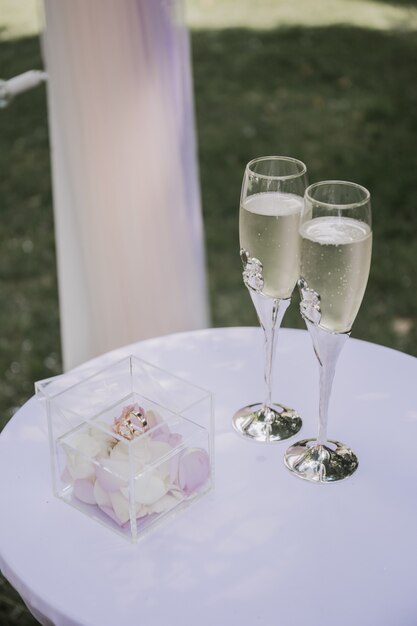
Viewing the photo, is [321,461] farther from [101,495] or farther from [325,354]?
[101,495]

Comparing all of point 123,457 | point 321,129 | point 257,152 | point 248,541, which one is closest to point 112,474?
point 123,457

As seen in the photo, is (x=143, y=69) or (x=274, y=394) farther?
(x=143, y=69)

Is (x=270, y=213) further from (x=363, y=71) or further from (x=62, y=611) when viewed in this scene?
(x=363, y=71)

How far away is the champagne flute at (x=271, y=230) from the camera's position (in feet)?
4.57

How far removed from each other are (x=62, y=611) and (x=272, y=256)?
1.93 feet

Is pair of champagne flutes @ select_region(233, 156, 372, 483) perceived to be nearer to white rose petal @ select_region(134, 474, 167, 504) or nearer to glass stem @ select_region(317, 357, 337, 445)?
glass stem @ select_region(317, 357, 337, 445)

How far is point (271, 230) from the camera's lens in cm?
139

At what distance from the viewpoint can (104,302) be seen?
8.23 feet

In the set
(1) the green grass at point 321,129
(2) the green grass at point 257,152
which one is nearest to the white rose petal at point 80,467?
(2) the green grass at point 257,152

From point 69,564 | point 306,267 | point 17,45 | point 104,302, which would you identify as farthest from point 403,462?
point 17,45

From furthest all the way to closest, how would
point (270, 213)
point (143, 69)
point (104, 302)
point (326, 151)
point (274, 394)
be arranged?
1. point (326, 151)
2. point (104, 302)
3. point (143, 69)
4. point (274, 394)
5. point (270, 213)

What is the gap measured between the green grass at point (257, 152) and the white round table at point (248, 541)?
1.23 meters

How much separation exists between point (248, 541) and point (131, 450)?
0.22 meters

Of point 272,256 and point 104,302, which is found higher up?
point 272,256
